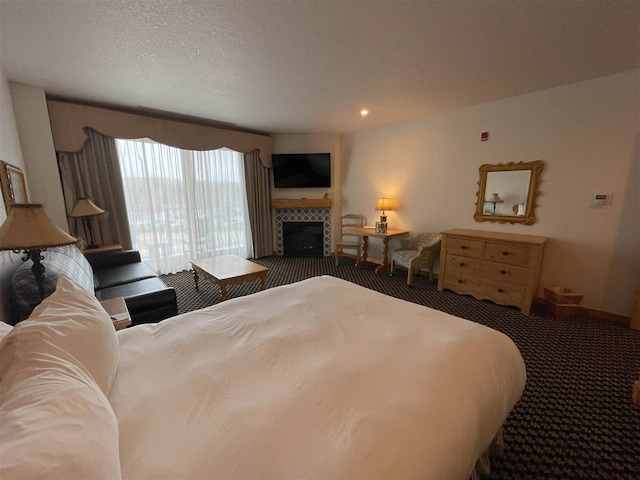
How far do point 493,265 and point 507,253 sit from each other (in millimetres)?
203

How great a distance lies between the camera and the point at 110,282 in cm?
264

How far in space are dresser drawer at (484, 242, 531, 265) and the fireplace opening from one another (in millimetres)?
3079

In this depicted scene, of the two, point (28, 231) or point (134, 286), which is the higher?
point (28, 231)

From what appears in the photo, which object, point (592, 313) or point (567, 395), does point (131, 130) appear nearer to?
point (567, 395)

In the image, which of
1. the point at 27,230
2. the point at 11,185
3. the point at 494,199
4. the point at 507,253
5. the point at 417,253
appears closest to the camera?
the point at 27,230

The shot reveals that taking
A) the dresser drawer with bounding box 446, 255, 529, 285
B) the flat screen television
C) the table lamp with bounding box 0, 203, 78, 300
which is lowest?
the dresser drawer with bounding box 446, 255, 529, 285

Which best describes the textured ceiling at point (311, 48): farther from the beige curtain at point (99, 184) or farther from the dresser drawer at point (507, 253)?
the dresser drawer at point (507, 253)

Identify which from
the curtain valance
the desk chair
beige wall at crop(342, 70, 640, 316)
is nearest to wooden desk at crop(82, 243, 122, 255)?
the curtain valance

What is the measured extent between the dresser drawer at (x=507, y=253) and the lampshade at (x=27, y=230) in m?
3.78

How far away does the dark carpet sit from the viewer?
1.31m

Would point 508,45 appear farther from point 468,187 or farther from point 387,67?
point 468,187

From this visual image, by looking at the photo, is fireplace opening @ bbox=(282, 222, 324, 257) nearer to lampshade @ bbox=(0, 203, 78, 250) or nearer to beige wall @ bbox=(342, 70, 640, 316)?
beige wall @ bbox=(342, 70, 640, 316)

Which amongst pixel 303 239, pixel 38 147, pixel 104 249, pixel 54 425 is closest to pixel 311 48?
pixel 54 425

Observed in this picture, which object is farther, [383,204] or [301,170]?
[301,170]
